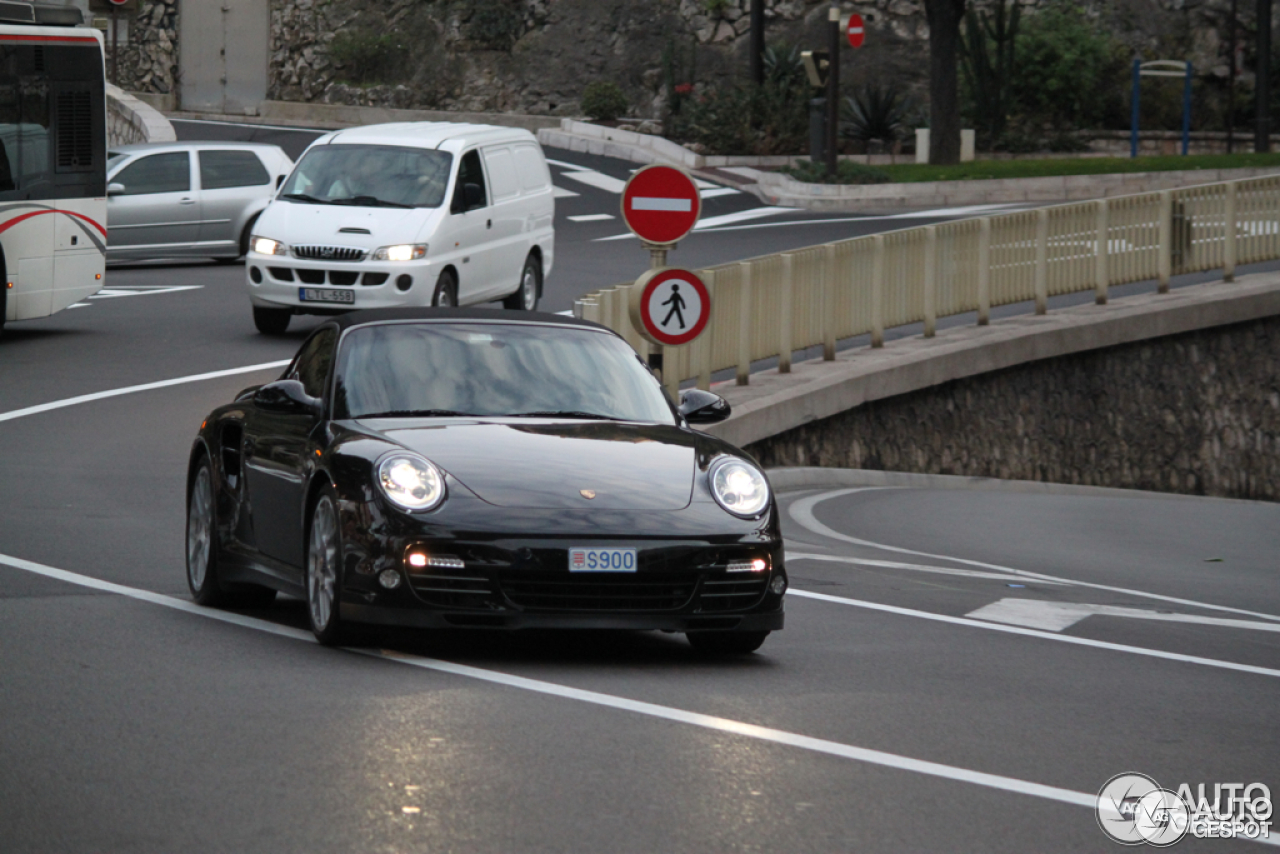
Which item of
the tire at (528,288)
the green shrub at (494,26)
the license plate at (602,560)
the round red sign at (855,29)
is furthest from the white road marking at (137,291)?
the green shrub at (494,26)

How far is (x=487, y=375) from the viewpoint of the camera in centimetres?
866

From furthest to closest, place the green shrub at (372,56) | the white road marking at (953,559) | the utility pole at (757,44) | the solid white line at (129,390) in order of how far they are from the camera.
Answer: the green shrub at (372,56), the utility pole at (757,44), the solid white line at (129,390), the white road marking at (953,559)

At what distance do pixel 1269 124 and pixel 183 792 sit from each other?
145 ft

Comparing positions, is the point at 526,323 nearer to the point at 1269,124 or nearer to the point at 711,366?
the point at 711,366

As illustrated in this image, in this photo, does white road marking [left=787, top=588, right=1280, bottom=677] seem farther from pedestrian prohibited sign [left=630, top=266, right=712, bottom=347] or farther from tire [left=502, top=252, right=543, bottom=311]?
tire [left=502, top=252, right=543, bottom=311]

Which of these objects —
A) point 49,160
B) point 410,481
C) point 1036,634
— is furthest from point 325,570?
point 49,160

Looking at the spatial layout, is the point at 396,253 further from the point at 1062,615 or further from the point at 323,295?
the point at 1062,615

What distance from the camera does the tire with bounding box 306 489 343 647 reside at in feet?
25.4

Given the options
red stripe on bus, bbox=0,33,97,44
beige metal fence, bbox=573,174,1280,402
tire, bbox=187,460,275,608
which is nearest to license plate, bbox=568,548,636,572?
tire, bbox=187,460,275,608

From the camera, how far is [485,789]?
573 cm

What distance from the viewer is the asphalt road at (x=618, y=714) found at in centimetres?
545

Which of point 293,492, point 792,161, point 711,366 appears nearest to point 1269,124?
point 792,161

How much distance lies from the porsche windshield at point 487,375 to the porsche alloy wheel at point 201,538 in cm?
110

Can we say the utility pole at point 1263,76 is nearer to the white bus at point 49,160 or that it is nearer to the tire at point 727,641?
the white bus at point 49,160
